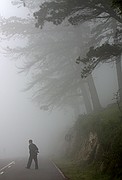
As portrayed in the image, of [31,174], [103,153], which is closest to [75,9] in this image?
[103,153]

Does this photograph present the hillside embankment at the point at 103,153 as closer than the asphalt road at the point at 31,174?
Yes

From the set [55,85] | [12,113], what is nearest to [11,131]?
[12,113]

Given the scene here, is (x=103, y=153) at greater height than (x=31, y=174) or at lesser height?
greater

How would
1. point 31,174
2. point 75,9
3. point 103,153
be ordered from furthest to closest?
point 31,174 < point 75,9 < point 103,153

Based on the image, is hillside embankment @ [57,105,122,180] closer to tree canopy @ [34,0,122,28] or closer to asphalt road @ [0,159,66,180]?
asphalt road @ [0,159,66,180]

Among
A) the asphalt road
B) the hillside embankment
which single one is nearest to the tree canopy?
the hillside embankment

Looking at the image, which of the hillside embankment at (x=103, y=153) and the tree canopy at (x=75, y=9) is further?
the tree canopy at (x=75, y=9)

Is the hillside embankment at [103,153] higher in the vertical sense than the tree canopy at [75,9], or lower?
lower

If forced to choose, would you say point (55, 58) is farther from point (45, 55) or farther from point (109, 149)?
point (109, 149)

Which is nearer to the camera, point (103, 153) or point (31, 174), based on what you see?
point (103, 153)

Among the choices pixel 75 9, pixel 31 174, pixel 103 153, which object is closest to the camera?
pixel 103 153

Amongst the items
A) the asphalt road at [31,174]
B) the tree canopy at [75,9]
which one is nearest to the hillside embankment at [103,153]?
the asphalt road at [31,174]

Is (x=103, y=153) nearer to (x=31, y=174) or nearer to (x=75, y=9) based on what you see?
(x=31, y=174)

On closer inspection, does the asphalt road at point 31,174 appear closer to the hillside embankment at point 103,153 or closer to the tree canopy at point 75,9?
the hillside embankment at point 103,153
